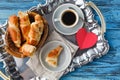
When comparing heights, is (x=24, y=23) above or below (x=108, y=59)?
above

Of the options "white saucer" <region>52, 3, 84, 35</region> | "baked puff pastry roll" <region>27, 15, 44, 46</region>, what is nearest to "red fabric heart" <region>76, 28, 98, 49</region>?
"white saucer" <region>52, 3, 84, 35</region>

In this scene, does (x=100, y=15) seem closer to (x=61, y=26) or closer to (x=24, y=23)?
(x=61, y=26)

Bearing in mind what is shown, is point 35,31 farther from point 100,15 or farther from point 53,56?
point 100,15

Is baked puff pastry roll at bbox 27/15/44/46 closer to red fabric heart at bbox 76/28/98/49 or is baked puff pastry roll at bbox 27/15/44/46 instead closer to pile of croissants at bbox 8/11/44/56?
pile of croissants at bbox 8/11/44/56

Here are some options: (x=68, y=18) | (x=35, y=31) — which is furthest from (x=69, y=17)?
(x=35, y=31)

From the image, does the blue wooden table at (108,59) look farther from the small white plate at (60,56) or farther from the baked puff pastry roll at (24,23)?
the baked puff pastry roll at (24,23)

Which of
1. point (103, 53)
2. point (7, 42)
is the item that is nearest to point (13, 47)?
point (7, 42)

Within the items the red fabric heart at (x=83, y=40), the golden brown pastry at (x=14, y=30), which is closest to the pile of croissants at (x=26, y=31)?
the golden brown pastry at (x=14, y=30)
